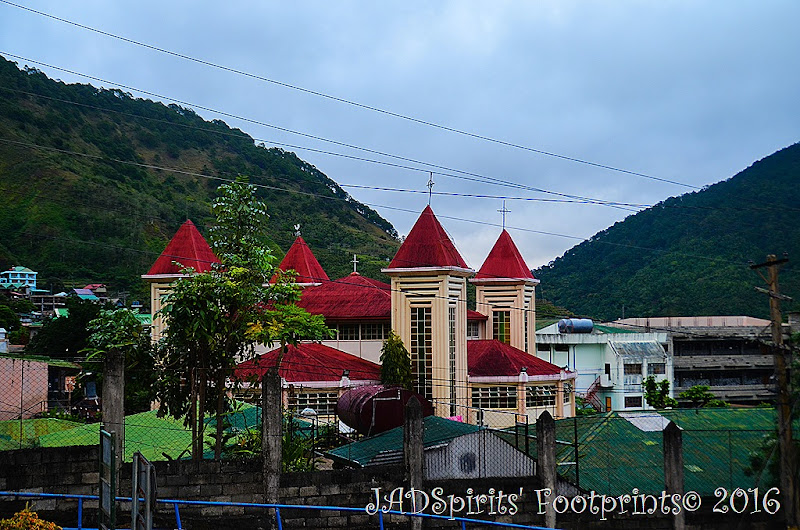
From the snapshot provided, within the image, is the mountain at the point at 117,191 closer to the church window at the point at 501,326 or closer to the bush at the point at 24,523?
the church window at the point at 501,326

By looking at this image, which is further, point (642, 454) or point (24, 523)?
point (642, 454)

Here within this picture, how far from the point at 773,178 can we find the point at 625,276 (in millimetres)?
14792

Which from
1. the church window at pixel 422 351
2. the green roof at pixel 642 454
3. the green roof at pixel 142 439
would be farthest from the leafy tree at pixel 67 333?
the green roof at pixel 642 454

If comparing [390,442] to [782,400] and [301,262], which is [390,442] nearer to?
[782,400]

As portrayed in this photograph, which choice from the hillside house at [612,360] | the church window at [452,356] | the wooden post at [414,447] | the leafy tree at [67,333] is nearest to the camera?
the wooden post at [414,447]

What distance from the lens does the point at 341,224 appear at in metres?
86.8

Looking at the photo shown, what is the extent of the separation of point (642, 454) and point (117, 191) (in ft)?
217

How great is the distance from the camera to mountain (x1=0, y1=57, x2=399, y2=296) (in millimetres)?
68688

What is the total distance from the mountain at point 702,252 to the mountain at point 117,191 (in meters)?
20.7

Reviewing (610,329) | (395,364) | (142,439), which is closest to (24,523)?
(142,439)

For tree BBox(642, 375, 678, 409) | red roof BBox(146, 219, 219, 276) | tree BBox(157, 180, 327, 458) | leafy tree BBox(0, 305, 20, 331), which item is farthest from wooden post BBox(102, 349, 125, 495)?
leafy tree BBox(0, 305, 20, 331)

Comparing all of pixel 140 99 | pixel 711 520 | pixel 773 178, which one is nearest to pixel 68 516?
pixel 711 520

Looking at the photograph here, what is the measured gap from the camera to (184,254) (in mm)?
29766

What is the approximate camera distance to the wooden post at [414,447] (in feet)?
45.4
